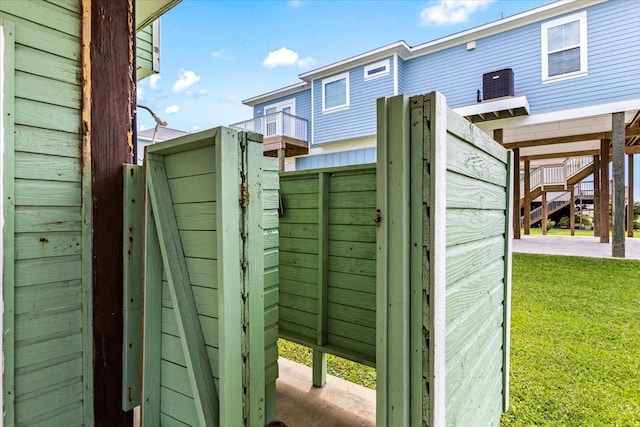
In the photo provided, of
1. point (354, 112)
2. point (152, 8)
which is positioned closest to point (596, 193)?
point (354, 112)

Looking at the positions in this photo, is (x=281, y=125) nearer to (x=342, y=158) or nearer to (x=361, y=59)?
(x=342, y=158)

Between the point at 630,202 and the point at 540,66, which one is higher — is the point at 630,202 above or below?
below

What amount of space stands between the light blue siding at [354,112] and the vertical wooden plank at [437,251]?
873 cm

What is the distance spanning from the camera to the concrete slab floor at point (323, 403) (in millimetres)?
1969

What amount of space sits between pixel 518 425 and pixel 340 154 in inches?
371

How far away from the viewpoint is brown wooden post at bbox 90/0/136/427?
5.03ft

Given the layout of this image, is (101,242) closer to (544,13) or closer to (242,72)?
(544,13)

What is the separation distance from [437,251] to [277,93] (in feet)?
40.6

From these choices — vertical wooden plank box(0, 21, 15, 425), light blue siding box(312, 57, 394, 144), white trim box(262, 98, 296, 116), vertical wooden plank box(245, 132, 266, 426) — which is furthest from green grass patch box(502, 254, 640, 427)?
white trim box(262, 98, 296, 116)

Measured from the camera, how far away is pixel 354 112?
10.1 m

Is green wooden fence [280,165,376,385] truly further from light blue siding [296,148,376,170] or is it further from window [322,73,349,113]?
window [322,73,349,113]

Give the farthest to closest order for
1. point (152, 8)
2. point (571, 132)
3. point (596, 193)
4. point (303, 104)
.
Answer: point (303, 104), point (596, 193), point (571, 132), point (152, 8)

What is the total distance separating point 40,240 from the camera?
1.39 metres

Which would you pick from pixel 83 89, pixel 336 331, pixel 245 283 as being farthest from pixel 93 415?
pixel 83 89
